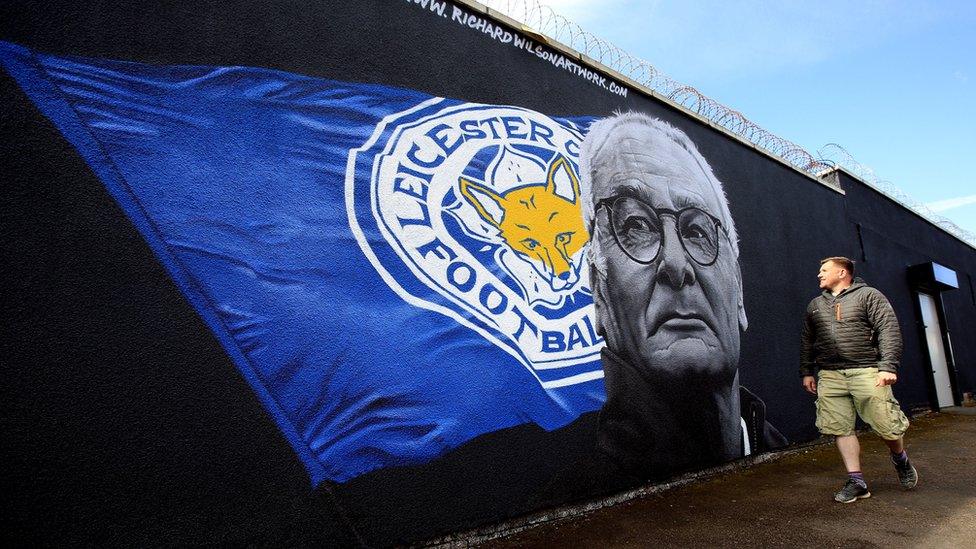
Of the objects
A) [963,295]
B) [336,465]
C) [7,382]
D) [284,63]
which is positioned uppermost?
→ [284,63]

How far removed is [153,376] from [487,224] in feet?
6.65

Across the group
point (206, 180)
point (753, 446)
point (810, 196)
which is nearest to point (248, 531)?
point (206, 180)

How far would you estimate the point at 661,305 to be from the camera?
4215mm

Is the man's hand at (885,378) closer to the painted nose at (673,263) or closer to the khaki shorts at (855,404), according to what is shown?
the khaki shorts at (855,404)

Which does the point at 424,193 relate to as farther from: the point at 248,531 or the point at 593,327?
the point at 248,531

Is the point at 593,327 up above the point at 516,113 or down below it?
below

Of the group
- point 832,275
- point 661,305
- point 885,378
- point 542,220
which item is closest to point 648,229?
point 661,305

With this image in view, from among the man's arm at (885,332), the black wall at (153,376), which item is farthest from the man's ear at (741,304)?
the black wall at (153,376)

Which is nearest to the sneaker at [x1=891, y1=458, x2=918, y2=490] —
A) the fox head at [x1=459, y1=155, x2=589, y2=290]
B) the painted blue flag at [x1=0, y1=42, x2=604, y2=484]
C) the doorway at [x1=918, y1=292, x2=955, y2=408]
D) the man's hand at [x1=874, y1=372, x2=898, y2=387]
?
the man's hand at [x1=874, y1=372, x2=898, y2=387]

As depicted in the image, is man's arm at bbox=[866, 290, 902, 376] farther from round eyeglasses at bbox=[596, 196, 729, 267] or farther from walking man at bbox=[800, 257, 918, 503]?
round eyeglasses at bbox=[596, 196, 729, 267]

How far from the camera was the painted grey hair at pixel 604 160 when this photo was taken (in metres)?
3.97

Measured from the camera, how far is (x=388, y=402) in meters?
2.70

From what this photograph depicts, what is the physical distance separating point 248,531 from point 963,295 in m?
14.7

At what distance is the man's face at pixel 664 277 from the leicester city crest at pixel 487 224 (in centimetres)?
31
